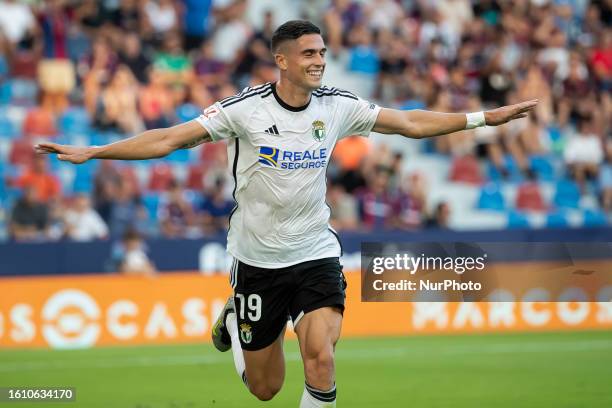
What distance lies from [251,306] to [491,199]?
1432cm

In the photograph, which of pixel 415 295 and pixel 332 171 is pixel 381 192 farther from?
pixel 415 295

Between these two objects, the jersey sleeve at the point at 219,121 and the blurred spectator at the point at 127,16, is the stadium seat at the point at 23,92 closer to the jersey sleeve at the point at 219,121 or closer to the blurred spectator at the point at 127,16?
the blurred spectator at the point at 127,16

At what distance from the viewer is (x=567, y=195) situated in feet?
75.8

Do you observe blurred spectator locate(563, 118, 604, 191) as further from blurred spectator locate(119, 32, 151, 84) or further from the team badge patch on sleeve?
the team badge patch on sleeve

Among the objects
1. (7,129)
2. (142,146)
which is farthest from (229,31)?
(142,146)

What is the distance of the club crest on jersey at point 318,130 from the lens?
8.26 metres

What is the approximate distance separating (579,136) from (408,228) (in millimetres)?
5440

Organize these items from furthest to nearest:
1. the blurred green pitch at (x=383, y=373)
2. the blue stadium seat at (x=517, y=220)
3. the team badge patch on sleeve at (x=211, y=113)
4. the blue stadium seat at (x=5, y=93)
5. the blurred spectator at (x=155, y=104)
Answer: the blue stadium seat at (x=517, y=220), the blurred spectator at (x=155, y=104), the blue stadium seat at (x=5, y=93), the blurred green pitch at (x=383, y=373), the team badge patch on sleeve at (x=211, y=113)

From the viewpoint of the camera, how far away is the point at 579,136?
23.5 m

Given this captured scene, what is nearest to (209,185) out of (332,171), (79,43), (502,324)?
(332,171)

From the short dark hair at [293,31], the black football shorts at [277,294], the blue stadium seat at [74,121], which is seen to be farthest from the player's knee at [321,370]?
the blue stadium seat at [74,121]

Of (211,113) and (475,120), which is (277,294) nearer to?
(211,113)

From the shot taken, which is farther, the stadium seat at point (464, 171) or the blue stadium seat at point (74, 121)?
the stadium seat at point (464, 171)

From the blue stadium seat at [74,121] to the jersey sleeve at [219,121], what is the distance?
12.1 m
